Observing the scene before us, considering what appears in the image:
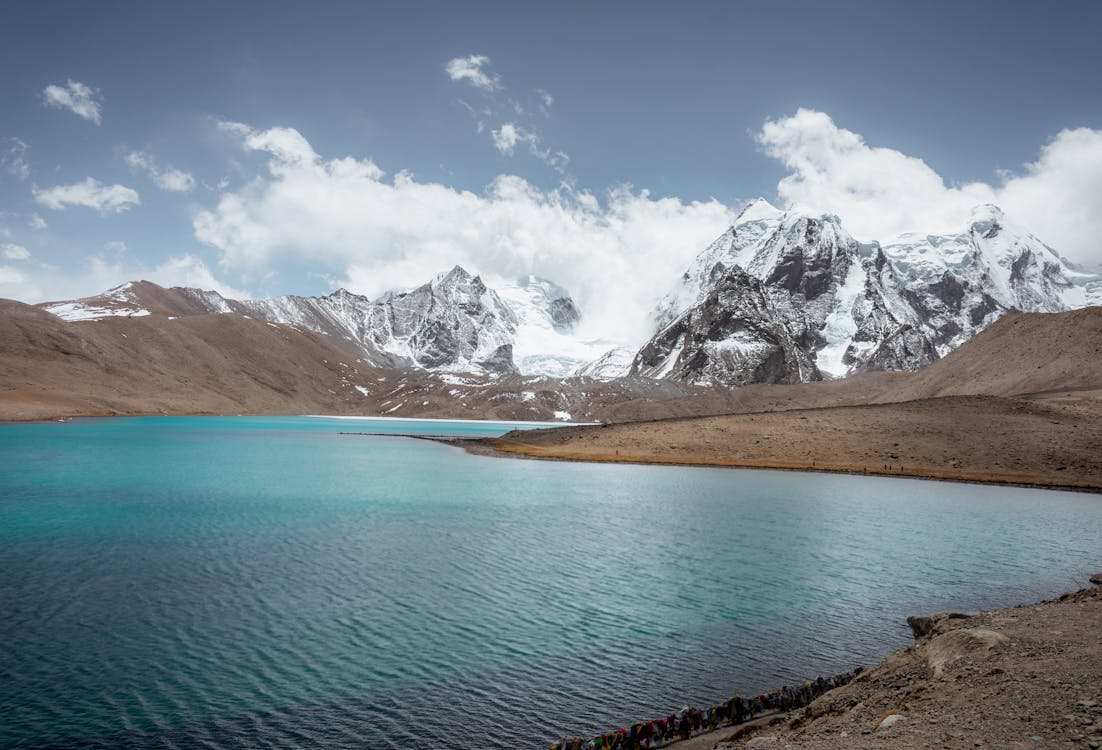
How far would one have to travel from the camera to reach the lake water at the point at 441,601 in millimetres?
15055

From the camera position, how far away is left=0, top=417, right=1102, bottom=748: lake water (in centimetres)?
1505

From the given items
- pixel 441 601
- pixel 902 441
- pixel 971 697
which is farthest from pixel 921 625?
pixel 902 441

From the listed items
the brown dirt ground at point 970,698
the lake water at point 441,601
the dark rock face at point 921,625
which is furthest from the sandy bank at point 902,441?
the brown dirt ground at point 970,698

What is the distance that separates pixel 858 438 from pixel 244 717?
93.4 meters

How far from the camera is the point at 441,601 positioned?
23.3m

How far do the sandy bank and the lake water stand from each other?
33259 millimetres

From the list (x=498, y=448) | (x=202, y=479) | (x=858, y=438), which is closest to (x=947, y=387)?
(x=858, y=438)

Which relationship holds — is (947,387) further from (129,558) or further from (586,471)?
(129,558)

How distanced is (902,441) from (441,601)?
84237 millimetres

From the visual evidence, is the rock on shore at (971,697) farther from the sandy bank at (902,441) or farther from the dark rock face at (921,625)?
the sandy bank at (902,441)

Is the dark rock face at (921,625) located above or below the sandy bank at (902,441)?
below

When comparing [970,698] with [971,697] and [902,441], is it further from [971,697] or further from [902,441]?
[902,441]

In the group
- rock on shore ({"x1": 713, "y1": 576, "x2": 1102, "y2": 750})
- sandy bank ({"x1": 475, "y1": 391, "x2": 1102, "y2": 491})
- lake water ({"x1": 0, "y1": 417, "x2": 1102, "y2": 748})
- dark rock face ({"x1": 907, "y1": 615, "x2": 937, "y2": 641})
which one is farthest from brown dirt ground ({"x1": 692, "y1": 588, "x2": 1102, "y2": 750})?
sandy bank ({"x1": 475, "y1": 391, "x2": 1102, "y2": 491})

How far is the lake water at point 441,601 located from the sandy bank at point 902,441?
1309 inches
